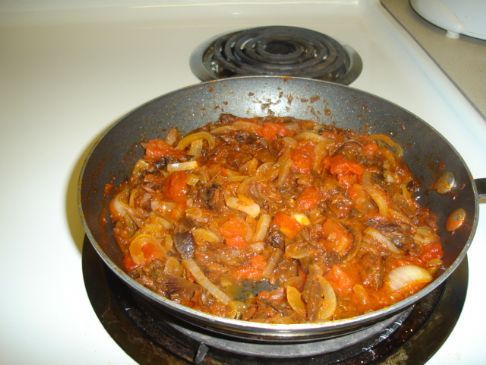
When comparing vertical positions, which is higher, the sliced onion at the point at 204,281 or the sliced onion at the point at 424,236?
the sliced onion at the point at 424,236

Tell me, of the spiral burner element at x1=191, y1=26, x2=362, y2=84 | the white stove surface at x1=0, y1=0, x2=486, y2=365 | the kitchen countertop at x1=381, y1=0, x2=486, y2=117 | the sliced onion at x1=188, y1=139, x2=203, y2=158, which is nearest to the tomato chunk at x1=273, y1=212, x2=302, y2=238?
the sliced onion at x1=188, y1=139, x2=203, y2=158

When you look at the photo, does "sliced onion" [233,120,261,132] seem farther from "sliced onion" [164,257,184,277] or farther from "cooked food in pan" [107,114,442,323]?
"sliced onion" [164,257,184,277]

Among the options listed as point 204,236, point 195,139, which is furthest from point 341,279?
point 195,139

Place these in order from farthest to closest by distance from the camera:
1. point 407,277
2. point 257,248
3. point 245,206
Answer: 1. point 245,206
2. point 257,248
3. point 407,277

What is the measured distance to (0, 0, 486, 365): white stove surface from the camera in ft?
5.57

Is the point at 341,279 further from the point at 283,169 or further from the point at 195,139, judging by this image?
the point at 195,139

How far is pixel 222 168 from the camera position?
238cm

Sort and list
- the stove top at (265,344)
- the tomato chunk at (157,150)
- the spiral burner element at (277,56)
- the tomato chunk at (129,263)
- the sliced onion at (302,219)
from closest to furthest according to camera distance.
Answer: the stove top at (265,344) < the tomato chunk at (129,263) < the sliced onion at (302,219) < the tomato chunk at (157,150) < the spiral burner element at (277,56)

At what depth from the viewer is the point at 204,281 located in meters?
1.85

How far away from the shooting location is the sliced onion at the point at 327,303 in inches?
65.9

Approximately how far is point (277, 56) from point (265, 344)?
216 centimetres


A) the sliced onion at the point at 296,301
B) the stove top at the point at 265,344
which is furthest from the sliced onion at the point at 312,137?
the stove top at the point at 265,344

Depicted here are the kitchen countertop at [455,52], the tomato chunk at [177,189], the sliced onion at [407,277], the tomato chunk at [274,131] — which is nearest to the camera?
the sliced onion at [407,277]

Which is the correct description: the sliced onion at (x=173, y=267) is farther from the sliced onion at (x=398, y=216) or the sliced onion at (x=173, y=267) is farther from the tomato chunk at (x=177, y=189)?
the sliced onion at (x=398, y=216)
